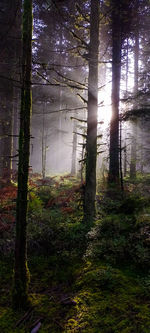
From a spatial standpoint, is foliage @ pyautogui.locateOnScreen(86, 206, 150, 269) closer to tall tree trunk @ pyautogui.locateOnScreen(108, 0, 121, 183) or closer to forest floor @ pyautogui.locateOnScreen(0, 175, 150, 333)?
forest floor @ pyautogui.locateOnScreen(0, 175, 150, 333)

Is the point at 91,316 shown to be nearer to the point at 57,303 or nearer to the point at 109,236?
the point at 57,303

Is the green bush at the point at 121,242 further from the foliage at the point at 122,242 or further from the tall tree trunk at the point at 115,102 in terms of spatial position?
the tall tree trunk at the point at 115,102

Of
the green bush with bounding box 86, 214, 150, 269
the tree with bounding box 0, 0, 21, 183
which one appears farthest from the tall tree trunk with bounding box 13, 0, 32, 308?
the tree with bounding box 0, 0, 21, 183

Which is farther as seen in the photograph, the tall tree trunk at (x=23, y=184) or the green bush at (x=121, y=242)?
the green bush at (x=121, y=242)

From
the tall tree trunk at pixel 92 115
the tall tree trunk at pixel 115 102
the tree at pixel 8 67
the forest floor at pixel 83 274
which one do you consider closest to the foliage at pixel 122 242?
the forest floor at pixel 83 274

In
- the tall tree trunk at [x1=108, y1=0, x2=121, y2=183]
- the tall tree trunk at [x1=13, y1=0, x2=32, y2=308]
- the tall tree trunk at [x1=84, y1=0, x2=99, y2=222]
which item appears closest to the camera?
the tall tree trunk at [x1=13, y1=0, x2=32, y2=308]

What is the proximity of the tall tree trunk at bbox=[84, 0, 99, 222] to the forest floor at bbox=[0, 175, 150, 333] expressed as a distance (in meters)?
0.71

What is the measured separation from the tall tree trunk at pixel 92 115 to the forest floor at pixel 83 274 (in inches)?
28.1

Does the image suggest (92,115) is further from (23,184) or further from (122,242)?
(23,184)

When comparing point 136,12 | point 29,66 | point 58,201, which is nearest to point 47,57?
point 136,12

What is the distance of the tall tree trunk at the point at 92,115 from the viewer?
25.3 feet

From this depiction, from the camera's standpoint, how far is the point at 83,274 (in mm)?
4633

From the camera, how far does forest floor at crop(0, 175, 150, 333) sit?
134 inches

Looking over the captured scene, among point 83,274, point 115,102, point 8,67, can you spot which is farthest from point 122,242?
point 8,67
